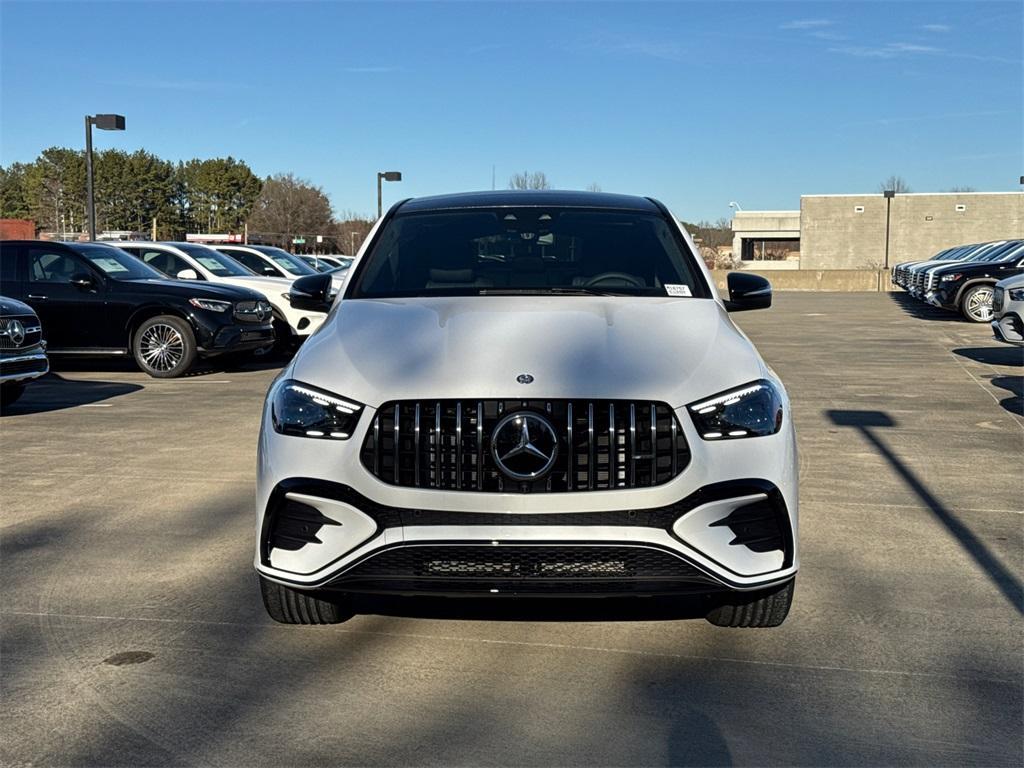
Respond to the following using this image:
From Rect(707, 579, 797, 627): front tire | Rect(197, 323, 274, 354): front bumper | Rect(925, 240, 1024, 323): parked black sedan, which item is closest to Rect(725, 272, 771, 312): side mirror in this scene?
Rect(707, 579, 797, 627): front tire

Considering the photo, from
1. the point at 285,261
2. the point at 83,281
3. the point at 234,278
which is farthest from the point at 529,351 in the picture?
the point at 285,261

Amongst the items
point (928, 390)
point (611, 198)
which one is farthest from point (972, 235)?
point (611, 198)

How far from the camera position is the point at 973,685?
151 inches

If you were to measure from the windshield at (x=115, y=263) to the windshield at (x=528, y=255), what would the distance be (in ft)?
31.3

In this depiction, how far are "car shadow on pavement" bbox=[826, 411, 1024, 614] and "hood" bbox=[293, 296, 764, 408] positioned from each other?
1731 mm

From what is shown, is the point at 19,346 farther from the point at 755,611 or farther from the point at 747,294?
the point at 755,611

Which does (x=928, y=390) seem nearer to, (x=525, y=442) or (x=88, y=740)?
(x=525, y=442)

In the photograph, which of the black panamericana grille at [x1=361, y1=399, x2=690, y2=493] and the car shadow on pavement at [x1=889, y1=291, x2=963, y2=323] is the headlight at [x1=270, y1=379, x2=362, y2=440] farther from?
the car shadow on pavement at [x1=889, y1=291, x2=963, y2=323]

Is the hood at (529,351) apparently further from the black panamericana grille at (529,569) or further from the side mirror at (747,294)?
the side mirror at (747,294)

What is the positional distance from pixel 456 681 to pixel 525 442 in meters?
0.87

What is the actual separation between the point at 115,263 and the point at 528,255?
34.4 feet

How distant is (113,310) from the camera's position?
545 inches

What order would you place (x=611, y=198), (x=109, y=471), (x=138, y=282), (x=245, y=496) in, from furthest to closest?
(x=138, y=282) → (x=109, y=471) → (x=245, y=496) → (x=611, y=198)

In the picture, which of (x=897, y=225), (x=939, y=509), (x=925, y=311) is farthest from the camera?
(x=897, y=225)
